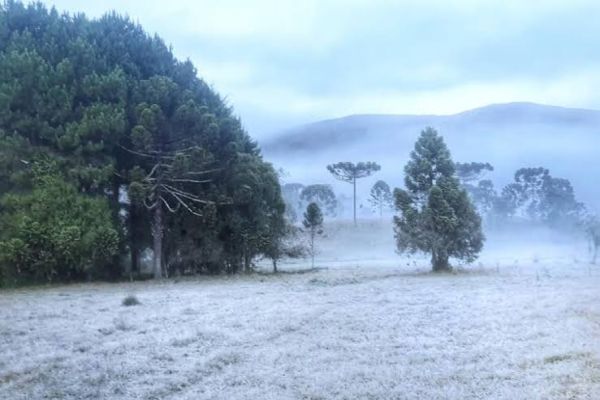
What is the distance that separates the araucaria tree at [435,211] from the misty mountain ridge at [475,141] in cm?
1014

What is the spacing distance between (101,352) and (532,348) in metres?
6.37

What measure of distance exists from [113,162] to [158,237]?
3893mm

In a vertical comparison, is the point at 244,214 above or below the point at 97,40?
below

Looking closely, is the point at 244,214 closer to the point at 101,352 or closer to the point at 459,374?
the point at 101,352

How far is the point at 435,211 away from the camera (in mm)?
26938

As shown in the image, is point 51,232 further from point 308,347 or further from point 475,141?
point 475,141

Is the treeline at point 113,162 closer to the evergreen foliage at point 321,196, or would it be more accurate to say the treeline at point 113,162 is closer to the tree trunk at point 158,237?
the tree trunk at point 158,237

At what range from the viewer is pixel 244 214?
2853 centimetres

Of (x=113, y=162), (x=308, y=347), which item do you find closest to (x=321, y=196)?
(x=113, y=162)

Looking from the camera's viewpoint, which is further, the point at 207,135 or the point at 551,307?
the point at 207,135

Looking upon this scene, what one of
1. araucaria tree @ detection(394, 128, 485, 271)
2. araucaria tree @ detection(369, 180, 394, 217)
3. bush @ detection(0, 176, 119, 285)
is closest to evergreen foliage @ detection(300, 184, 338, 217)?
araucaria tree @ detection(369, 180, 394, 217)

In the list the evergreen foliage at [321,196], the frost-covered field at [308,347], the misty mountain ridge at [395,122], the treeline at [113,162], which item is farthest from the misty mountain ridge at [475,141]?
the frost-covered field at [308,347]

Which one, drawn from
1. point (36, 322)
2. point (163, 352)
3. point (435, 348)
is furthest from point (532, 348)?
point (36, 322)

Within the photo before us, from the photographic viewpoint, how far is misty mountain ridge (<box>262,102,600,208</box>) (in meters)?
50.1
